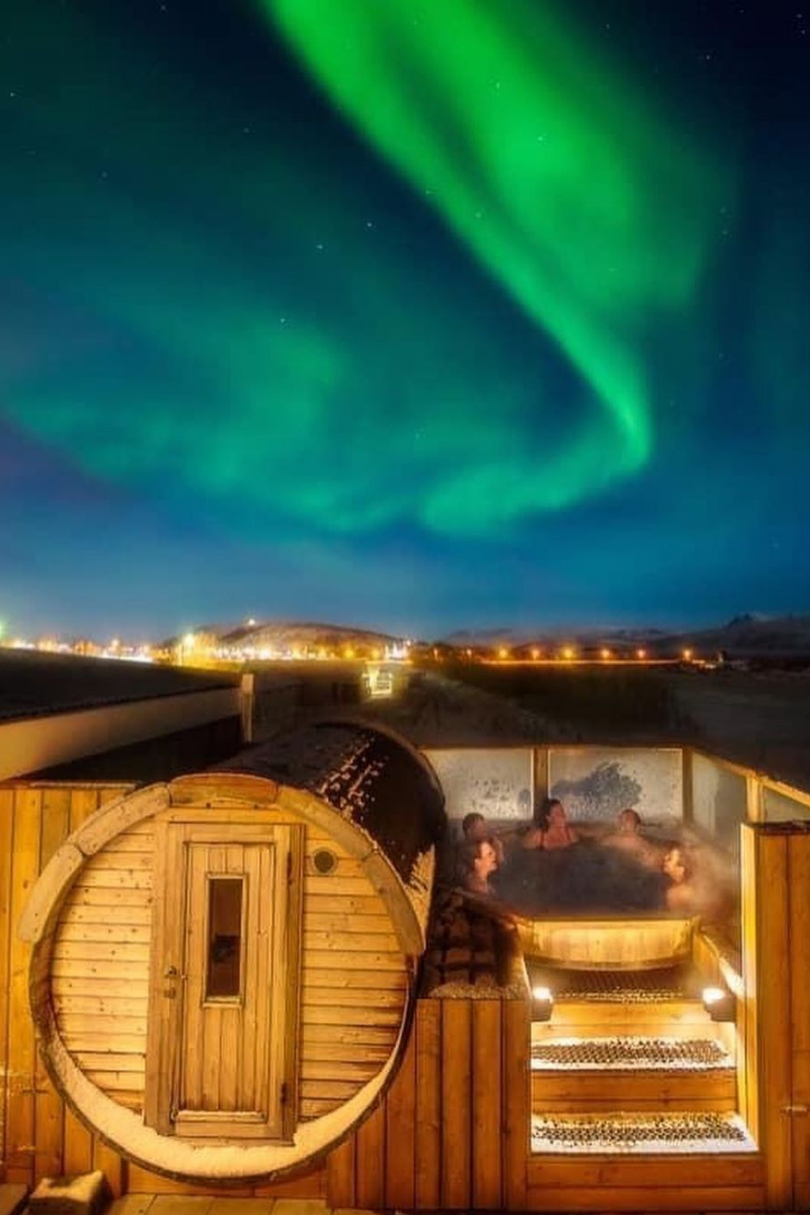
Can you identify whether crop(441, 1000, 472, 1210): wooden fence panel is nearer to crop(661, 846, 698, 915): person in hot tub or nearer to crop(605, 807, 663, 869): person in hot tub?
crop(661, 846, 698, 915): person in hot tub

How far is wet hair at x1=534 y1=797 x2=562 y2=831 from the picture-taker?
408 inches

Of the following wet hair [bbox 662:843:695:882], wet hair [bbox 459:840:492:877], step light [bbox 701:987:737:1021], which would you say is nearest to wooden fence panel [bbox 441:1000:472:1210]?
step light [bbox 701:987:737:1021]

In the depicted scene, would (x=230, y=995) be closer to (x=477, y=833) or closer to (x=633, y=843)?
(x=477, y=833)

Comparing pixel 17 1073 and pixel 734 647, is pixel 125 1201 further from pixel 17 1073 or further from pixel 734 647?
pixel 734 647

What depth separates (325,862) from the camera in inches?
208

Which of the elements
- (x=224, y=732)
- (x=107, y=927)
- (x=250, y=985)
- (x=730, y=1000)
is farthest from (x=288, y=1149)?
(x=224, y=732)

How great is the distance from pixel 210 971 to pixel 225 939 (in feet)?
3.14

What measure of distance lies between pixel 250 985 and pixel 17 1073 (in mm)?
1648

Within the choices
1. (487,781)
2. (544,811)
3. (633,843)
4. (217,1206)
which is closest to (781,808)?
(633,843)

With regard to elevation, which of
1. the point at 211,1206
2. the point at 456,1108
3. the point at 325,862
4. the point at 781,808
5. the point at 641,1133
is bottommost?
the point at 211,1206

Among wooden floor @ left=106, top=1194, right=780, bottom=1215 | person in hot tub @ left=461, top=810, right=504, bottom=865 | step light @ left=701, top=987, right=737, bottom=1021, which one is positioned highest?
person in hot tub @ left=461, top=810, right=504, bottom=865

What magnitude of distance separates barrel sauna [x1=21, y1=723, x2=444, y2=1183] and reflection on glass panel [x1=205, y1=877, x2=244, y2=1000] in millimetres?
292

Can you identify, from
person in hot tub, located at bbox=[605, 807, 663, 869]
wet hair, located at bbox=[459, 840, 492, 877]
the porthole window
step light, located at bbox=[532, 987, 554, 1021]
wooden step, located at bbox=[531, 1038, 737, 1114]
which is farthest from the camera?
person in hot tub, located at bbox=[605, 807, 663, 869]

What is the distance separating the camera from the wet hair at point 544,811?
1038cm
